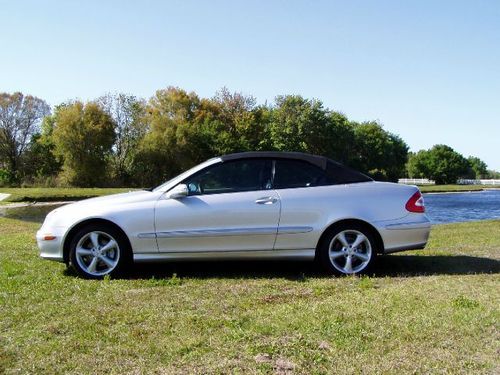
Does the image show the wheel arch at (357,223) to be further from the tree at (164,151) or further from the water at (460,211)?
the tree at (164,151)

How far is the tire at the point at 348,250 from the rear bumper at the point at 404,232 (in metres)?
0.18

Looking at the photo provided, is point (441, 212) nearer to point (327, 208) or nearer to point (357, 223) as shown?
point (357, 223)

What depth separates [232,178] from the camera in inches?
261

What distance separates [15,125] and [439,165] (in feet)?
323

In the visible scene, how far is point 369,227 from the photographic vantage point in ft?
21.7

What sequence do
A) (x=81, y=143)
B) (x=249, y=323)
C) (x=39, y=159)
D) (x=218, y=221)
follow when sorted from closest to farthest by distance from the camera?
(x=249, y=323) < (x=218, y=221) < (x=81, y=143) < (x=39, y=159)

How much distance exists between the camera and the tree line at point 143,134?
175 ft

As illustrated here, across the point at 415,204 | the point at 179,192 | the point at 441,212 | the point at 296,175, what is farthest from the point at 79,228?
the point at 441,212

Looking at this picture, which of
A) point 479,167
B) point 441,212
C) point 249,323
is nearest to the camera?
point 249,323

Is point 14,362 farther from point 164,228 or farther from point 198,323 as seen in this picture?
point 164,228

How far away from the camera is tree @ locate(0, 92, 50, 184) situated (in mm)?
59031

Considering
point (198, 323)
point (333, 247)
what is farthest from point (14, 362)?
point (333, 247)

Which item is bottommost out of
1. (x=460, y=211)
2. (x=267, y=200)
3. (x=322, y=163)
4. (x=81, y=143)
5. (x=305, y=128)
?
(x=460, y=211)

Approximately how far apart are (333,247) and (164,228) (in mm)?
2136
